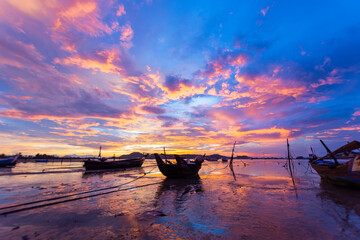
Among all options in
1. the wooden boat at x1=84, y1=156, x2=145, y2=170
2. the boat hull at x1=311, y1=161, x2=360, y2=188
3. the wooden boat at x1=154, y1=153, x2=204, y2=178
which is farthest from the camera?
the wooden boat at x1=84, y1=156, x2=145, y2=170

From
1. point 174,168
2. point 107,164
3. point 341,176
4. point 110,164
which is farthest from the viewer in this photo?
point 110,164

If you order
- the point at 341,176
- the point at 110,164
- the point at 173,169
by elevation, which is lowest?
the point at 341,176

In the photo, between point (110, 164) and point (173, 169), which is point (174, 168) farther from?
point (110, 164)

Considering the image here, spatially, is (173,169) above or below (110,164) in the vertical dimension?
below

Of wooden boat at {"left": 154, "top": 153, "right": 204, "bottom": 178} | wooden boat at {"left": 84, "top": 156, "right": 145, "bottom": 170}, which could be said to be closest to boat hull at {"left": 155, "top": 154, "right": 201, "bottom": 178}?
wooden boat at {"left": 154, "top": 153, "right": 204, "bottom": 178}

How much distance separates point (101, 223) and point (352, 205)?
1452 centimetres

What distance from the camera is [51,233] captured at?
5695 mm

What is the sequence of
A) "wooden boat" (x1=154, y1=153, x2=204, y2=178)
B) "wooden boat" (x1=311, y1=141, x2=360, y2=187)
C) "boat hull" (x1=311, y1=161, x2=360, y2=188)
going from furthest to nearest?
"wooden boat" (x1=154, y1=153, x2=204, y2=178) < "boat hull" (x1=311, y1=161, x2=360, y2=188) < "wooden boat" (x1=311, y1=141, x2=360, y2=187)

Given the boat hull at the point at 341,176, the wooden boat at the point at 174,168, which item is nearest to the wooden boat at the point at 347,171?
the boat hull at the point at 341,176

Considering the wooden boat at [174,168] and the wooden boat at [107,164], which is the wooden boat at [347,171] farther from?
the wooden boat at [107,164]

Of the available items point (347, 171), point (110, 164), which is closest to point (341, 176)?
point (347, 171)

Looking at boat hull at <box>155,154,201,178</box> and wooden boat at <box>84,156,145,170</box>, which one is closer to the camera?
boat hull at <box>155,154,201,178</box>

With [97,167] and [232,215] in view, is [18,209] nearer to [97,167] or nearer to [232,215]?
[232,215]

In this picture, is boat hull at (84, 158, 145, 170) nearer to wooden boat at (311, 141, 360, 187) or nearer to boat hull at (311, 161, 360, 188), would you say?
boat hull at (311, 161, 360, 188)
